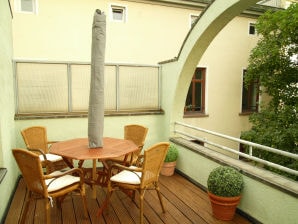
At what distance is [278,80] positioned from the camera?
8133 mm

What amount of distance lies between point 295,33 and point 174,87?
4.99 metres

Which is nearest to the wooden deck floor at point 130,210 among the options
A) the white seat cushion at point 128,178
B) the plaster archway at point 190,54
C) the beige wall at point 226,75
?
the white seat cushion at point 128,178

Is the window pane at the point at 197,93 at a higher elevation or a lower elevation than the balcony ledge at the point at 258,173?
higher

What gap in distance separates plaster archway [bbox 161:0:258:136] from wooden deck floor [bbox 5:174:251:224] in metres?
1.60

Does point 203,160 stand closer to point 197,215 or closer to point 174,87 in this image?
point 197,215

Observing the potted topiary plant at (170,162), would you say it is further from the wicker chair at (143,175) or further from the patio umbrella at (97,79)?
the patio umbrella at (97,79)

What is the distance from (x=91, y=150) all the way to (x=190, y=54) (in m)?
2.40

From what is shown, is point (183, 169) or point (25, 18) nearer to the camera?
point (183, 169)

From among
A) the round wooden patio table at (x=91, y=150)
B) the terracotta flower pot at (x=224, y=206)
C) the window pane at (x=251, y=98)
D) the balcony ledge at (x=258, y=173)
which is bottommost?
the terracotta flower pot at (x=224, y=206)

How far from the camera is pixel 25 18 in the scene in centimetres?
658

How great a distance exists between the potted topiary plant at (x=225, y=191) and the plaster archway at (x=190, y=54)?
6.73 ft

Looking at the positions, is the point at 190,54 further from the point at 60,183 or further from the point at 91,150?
the point at 60,183

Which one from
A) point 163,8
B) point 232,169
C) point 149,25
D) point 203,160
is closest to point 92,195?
point 203,160

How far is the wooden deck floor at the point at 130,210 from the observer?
10.1ft
